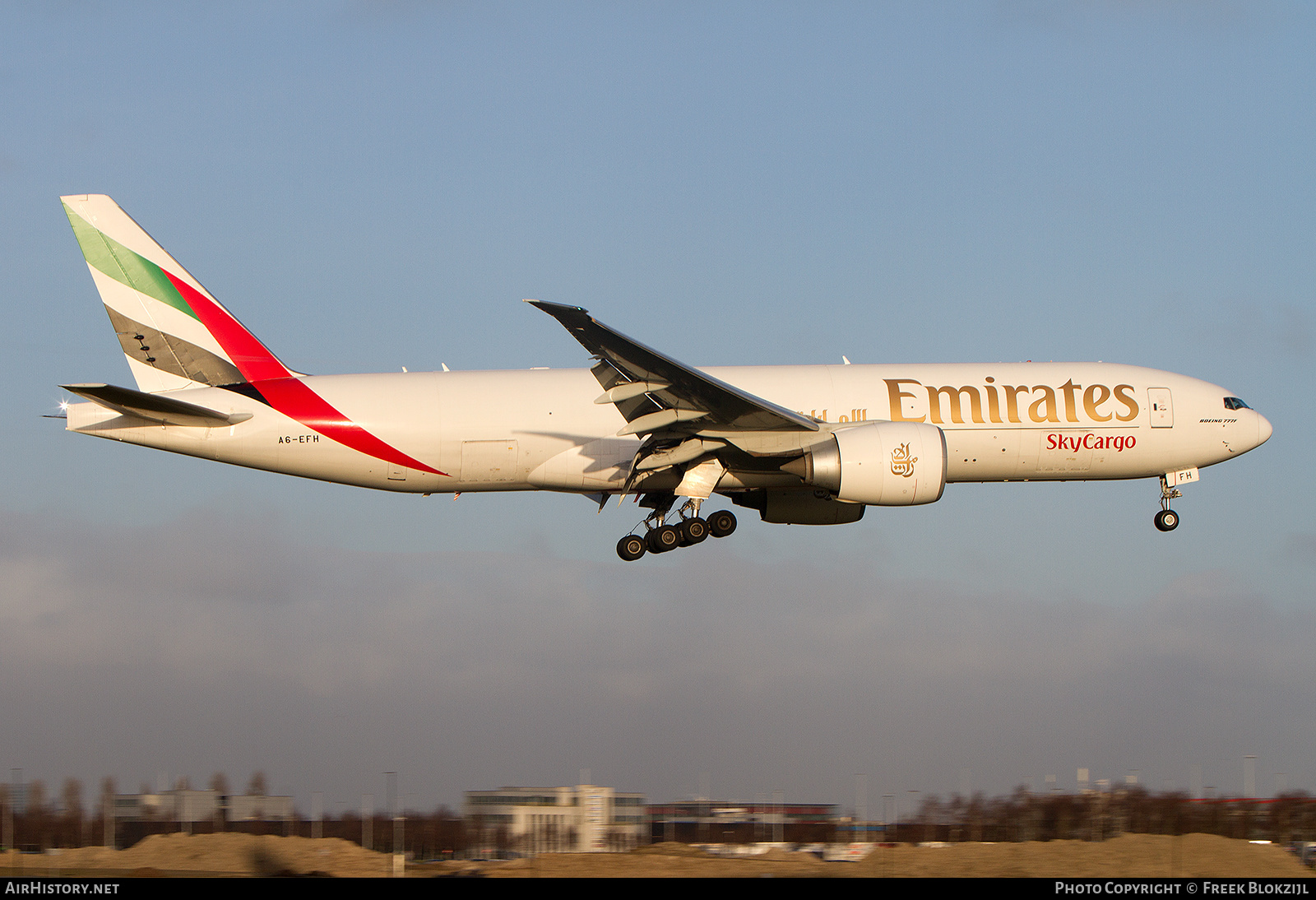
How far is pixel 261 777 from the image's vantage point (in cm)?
2320

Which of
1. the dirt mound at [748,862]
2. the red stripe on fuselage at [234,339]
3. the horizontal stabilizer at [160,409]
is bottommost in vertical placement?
the dirt mound at [748,862]

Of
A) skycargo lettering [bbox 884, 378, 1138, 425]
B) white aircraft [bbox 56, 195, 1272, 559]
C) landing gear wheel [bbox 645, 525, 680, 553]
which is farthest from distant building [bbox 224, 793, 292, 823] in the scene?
skycargo lettering [bbox 884, 378, 1138, 425]

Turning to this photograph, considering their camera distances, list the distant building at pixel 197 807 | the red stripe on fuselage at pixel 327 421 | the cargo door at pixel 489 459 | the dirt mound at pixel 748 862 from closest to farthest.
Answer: the dirt mound at pixel 748 862 < the distant building at pixel 197 807 < the cargo door at pixel 489 459 < the red stripe on fuselage at pixel 327 421

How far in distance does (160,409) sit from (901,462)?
1560cm

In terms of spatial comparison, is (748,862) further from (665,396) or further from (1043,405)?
(1043,405)

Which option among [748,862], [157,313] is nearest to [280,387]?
[157,313]

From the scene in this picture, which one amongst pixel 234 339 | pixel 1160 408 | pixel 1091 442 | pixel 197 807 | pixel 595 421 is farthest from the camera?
pixel 234 339

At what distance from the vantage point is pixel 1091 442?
29.0 metres

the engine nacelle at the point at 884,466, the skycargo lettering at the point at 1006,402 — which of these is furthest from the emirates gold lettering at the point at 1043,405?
the engine nacelle at the point at 884,466

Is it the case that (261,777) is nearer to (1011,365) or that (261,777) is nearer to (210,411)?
(210,411)

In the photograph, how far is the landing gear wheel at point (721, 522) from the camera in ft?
95.3

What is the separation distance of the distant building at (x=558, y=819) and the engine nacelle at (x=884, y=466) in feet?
24.8

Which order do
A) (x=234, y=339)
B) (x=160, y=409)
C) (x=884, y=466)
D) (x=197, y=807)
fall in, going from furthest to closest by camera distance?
(x=234, y=339), (x=160, y=409), (x=884, y=466), (x=197, y=807)

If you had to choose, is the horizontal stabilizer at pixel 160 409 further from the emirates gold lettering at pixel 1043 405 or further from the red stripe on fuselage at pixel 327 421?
the emirates gold lettering at pixel 1043 405
